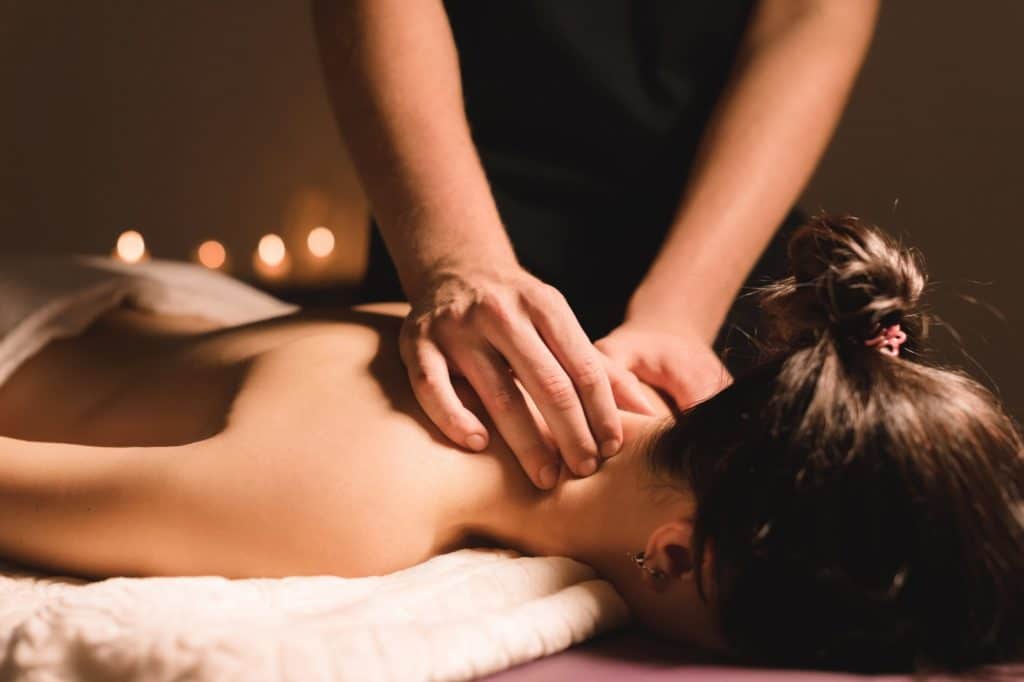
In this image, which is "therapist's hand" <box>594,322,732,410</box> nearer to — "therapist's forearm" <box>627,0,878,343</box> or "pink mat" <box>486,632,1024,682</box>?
"therapist's forearm" <box>627,0,878,343</box>

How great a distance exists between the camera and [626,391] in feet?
3.05

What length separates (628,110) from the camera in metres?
1.40

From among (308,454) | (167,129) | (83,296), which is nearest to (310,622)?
(308,454)

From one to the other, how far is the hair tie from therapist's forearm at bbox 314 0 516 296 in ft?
1.08

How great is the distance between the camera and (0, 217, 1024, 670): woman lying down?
27.2 inches

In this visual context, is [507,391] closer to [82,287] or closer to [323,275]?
[82,287]

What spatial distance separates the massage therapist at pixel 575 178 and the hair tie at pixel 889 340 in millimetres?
206

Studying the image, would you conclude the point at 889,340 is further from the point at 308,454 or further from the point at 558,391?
the point at 308,454

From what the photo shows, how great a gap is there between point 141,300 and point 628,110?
671 millimetres

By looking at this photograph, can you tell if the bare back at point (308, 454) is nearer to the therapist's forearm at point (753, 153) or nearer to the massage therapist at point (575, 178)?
the massage therapist at point (575, 178)

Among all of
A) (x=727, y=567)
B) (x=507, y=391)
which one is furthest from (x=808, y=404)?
(x=507, y=391)

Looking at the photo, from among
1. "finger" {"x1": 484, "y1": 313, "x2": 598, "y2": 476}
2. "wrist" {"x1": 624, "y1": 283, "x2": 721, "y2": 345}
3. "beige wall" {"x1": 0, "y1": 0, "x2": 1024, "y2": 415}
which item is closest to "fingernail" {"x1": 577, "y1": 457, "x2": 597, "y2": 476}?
"finger" {"x1": 484, "y1": 313, "x2": 598, "y2": 476}

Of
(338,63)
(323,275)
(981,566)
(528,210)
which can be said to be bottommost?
(323,275)

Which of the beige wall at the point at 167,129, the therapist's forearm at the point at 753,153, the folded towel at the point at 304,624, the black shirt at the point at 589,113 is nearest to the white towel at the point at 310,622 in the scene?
the folded towel at the point at 304,624
